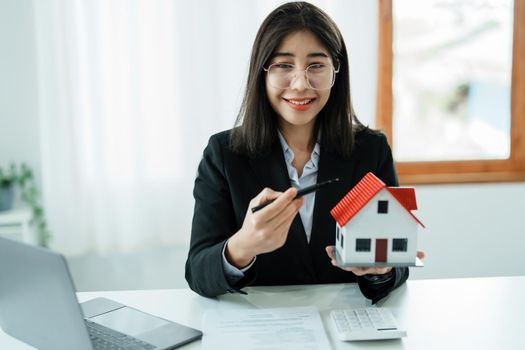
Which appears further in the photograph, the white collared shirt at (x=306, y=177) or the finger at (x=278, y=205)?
the white collared shirt at (x=306, y=177)

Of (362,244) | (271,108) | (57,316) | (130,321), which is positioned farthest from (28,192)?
(362,244)

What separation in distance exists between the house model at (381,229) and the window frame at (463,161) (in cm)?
162

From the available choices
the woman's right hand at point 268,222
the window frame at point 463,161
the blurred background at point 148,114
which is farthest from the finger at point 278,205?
the window frame at point 463,161

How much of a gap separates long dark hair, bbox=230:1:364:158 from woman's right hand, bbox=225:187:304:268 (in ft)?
1.34

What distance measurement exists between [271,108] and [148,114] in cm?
111

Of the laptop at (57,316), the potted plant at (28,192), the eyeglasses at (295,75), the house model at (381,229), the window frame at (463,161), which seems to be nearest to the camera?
the laptop at (57,316)

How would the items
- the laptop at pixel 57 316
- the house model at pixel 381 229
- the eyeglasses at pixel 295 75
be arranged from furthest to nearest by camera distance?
1. the eyeglasses at pixel 295 75
2. the house model at pixel 381 229
3. the laptop at pixel 57 316

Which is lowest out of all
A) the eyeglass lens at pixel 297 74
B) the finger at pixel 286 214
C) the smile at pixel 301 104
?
the finger at pixel 286 214

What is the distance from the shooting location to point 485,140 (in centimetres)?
294

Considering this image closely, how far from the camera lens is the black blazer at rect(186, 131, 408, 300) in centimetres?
147

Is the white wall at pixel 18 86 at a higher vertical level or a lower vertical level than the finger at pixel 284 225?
higher

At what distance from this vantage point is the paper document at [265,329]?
3.50 ft

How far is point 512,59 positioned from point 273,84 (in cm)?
188

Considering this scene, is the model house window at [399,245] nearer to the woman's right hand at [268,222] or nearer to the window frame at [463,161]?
the woman's right hand at [268,222]
